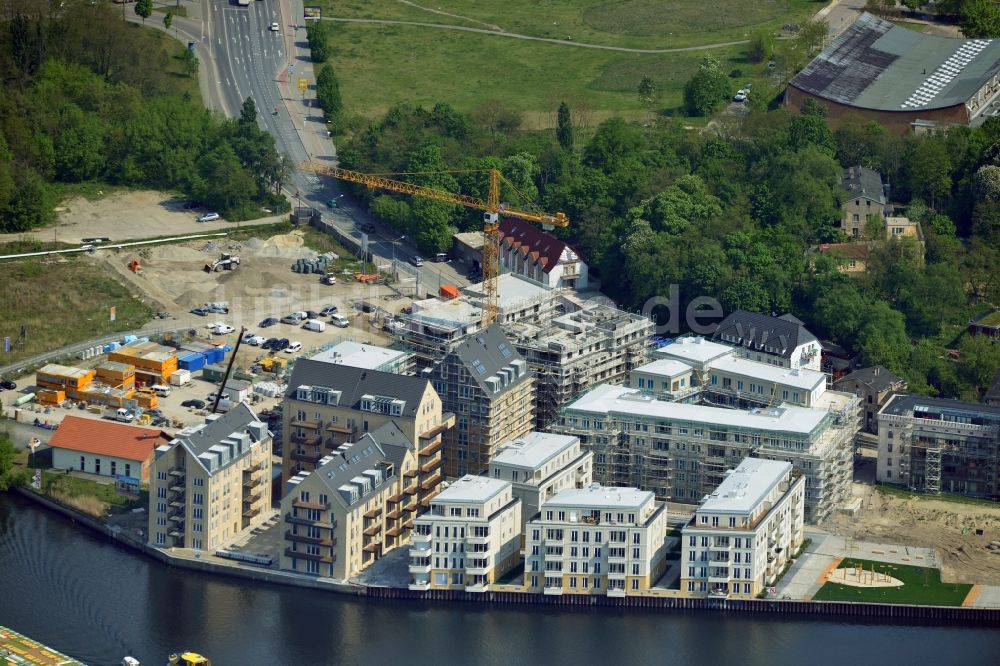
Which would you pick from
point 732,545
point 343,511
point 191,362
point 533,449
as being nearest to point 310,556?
point 343,511

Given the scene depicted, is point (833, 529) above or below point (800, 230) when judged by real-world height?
below

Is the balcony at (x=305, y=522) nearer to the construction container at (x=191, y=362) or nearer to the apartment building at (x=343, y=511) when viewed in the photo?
the apartment building at (x=343, y=511)

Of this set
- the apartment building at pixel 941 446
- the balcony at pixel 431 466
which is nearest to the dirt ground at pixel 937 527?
the apartment building at pixel 941 446

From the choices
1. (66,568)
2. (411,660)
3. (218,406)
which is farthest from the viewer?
(218,406)

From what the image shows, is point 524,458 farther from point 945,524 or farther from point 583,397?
point 945,524

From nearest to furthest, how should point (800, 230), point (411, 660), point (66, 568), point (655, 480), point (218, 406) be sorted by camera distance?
point (411, 660), point (66, 568), point (655, 480), point (218, 406), point (800, 230)

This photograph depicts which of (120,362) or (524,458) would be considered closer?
(524,458)

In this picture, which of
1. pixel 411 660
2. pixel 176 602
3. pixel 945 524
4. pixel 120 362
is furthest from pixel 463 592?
pixel 120 362
